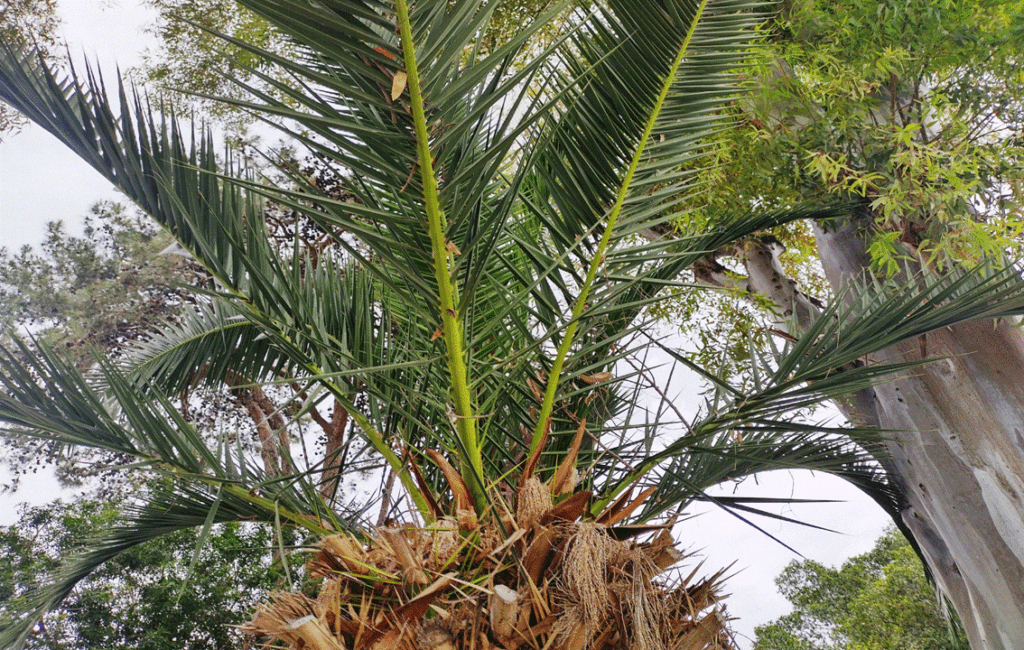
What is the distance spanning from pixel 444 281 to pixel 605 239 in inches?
20.9

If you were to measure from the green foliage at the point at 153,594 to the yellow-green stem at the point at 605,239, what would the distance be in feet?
11.4

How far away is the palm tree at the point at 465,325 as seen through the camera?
1101 millimetres

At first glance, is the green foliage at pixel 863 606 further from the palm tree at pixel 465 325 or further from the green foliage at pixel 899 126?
the palm tree at pixel 465 325

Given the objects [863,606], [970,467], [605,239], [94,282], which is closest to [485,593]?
[605,239]

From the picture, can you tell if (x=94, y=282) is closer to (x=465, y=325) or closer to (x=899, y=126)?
(x=465, y=325)

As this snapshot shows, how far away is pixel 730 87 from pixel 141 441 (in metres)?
1.58

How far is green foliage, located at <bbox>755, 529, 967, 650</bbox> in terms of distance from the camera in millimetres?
5480

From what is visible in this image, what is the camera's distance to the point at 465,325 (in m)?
1.62

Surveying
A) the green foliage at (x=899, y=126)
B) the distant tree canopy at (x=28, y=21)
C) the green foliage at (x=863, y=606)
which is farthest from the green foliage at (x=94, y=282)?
the green foliage at (x=863, y=606)

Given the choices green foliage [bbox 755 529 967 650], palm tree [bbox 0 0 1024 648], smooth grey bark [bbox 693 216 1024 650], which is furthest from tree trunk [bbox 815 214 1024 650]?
green foliage [bbox 755 529 967 650]

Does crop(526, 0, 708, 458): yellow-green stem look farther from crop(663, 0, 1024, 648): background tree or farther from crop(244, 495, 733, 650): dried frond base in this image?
crop(663, 0, 1024, 648): background tree

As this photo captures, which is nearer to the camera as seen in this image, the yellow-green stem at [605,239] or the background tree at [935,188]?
the yellow-green stem at [605,239]

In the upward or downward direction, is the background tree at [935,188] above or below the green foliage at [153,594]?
above

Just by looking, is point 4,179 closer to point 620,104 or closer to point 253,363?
point 253,363
